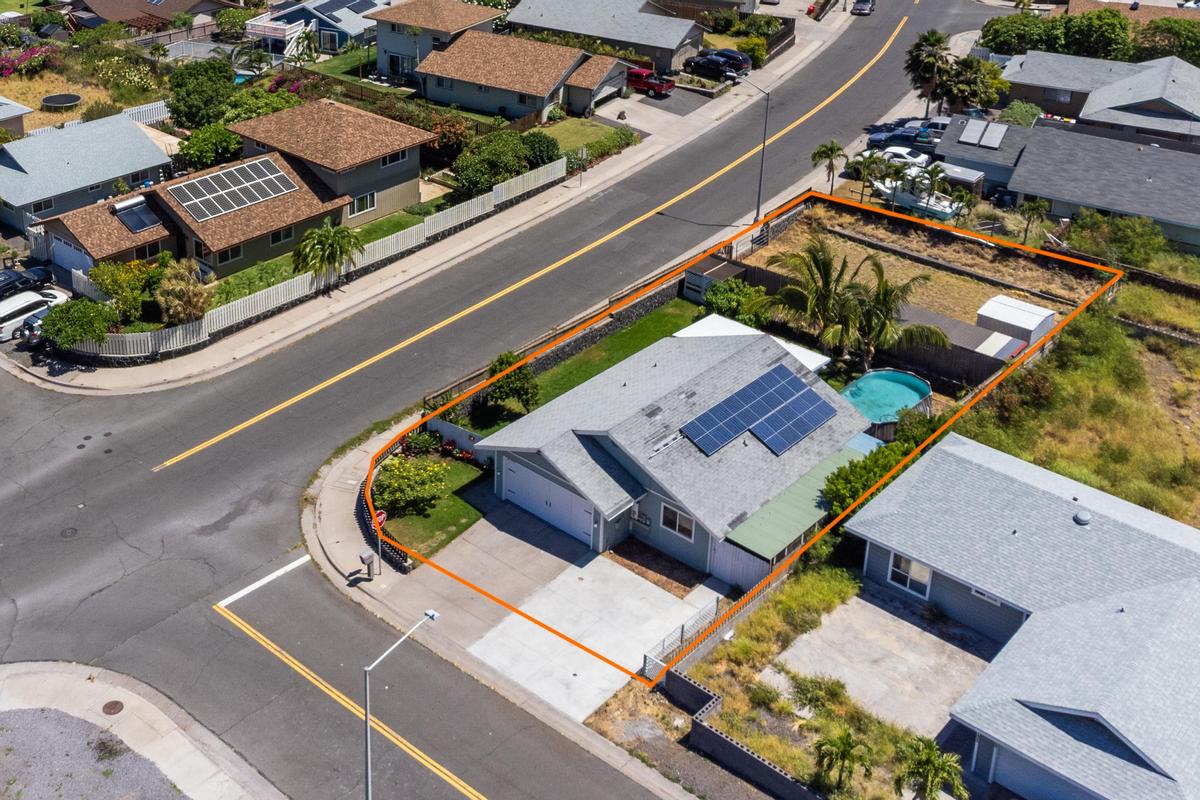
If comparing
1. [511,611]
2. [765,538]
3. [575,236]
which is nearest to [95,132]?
[575,236]

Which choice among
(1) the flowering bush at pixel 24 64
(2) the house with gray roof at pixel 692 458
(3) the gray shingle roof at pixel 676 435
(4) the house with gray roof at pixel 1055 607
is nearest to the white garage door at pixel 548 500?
(2) the house with gray roof at pixel 692 458

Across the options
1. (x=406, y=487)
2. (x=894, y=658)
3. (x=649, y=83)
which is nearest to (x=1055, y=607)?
(x=894, y=658)

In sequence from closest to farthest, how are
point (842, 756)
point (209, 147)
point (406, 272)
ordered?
point (842, 756) → point (406, 272) → point (209, 147)

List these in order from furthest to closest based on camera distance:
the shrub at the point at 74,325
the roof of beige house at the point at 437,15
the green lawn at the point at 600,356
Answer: the roof of beige house at the point at 437,15 → the shrub at the point at 74,325 → the green lawn at the point at 600,356

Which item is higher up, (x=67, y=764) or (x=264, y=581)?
(x=264, y=581)

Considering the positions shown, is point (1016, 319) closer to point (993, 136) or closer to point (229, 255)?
point (993, 136)

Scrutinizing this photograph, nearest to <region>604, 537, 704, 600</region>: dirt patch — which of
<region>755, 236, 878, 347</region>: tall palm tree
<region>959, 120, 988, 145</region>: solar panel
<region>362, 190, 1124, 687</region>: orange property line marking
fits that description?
<region>362, 190, 1124, 687</region>: orange property line marking

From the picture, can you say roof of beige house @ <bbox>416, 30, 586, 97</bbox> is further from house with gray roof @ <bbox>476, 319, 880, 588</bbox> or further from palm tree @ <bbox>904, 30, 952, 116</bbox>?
house with gray roof @ <bbox>476, 319, 880, 588</bbox>

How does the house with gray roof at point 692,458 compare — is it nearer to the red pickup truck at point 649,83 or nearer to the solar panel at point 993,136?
the solar panel at point 993,136
